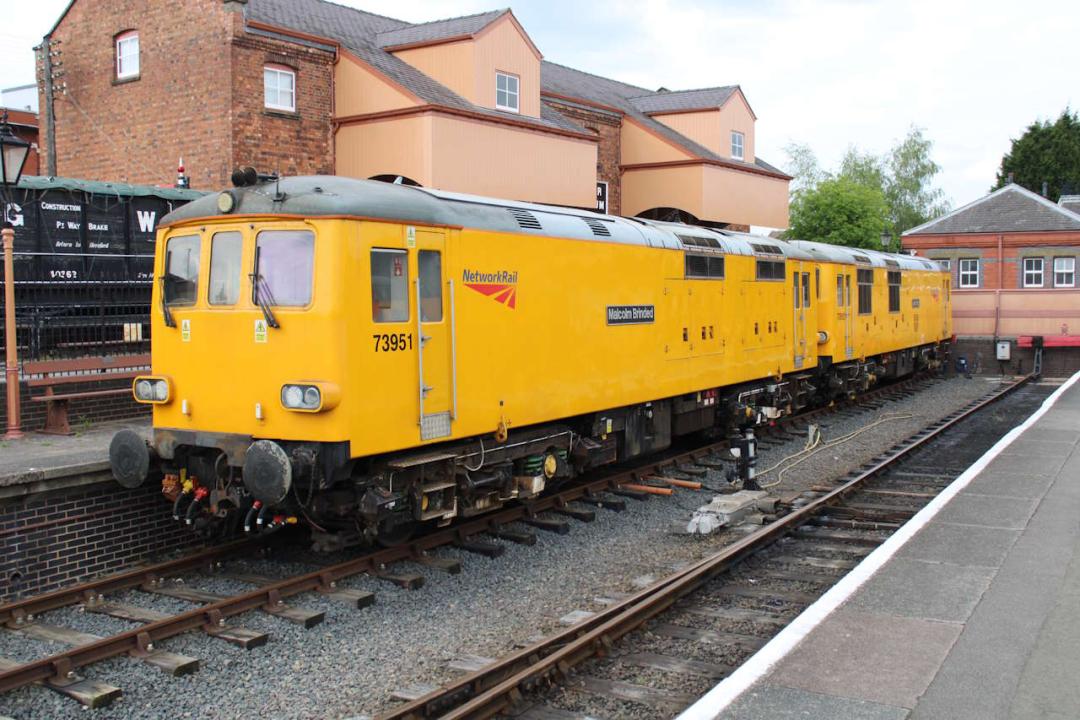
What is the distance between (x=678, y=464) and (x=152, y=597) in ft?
25.4

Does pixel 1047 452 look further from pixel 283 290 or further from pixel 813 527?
pixel 283 290

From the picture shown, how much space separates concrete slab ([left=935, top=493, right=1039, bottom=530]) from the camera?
9367mm

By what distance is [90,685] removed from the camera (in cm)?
609

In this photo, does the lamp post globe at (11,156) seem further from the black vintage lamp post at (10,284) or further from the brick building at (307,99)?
the brick building at (307,99)

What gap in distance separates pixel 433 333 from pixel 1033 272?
106ft

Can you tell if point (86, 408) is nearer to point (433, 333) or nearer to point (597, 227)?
point (433, 333)

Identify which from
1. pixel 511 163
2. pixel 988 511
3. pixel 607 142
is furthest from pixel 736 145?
pixel 988 511

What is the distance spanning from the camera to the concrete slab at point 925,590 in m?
6.88

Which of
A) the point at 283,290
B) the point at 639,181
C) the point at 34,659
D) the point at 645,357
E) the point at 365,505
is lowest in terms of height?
the point at 34,659

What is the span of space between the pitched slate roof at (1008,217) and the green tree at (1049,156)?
89.1 feet

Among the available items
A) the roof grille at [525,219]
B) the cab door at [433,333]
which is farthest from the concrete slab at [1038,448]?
the cab door at [433,333]

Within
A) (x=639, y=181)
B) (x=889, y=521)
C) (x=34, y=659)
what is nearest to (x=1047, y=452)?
(x=889, y=521)

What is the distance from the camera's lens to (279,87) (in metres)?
19.7

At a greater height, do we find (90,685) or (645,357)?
(645,357)
